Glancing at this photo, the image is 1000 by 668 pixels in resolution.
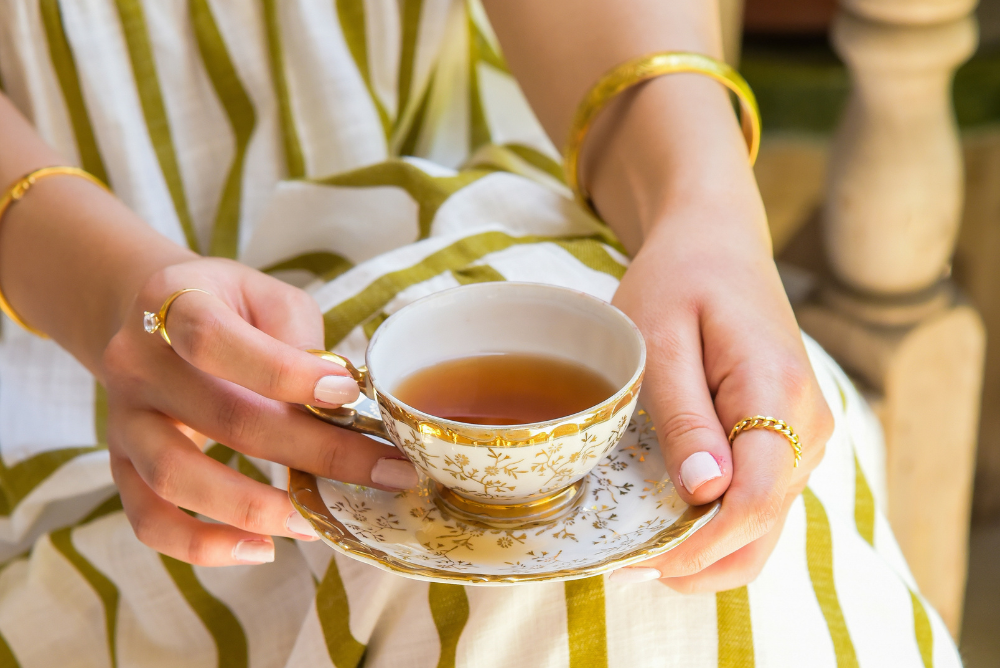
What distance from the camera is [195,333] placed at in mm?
502

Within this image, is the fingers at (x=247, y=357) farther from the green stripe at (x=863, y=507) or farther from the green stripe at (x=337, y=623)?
the green stripe at (x=863, y=507)

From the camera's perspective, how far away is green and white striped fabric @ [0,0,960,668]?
55 centimetres

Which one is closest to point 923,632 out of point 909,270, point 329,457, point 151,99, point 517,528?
point 517,528

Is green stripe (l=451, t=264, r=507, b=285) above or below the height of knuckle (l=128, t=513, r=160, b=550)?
above

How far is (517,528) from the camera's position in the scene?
50 centimetres

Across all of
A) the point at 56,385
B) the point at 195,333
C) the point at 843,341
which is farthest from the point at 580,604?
the point at 843,341

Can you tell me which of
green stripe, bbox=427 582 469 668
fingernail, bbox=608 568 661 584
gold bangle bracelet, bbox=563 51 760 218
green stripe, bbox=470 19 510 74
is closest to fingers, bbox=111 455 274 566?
green stripe, bbox=427 582 469 668

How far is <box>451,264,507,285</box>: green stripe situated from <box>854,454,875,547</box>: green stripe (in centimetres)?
31

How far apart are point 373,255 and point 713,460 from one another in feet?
1.26

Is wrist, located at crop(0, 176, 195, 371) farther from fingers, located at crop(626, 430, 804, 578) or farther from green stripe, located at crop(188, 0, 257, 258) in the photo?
fingers, located at crop(626, 430, 804, 578)

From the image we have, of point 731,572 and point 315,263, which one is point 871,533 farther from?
point 315,263

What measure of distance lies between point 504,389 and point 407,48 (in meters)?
0.43

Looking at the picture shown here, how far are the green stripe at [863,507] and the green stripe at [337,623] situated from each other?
1.24 feet

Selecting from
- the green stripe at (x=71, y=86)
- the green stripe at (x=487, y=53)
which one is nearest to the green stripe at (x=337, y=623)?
the green stripe at (x=71, y=86)
